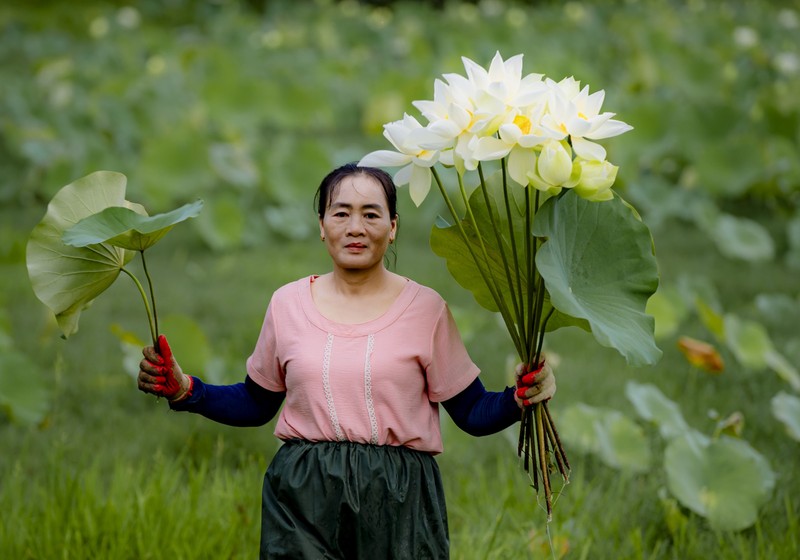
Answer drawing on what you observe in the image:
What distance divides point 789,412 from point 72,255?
198 centimetres

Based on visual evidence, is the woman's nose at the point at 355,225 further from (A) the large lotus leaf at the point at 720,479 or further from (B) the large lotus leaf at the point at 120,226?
(A) the large lotus leaf at the point at 720,479

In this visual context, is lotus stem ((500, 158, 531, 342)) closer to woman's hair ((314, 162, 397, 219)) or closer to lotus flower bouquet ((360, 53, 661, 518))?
lotus flower bouquet ((360, 53, 661, 518))

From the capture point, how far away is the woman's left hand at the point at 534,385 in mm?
1596

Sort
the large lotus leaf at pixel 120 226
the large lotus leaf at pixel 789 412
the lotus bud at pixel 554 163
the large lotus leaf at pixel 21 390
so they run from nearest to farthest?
the lotus bud at pixel 554 163 < the large lotus leaf at pixel 120 226 < the large lotus leaf at pixel 789 412 < the large lotus leaf at pixel 21 390

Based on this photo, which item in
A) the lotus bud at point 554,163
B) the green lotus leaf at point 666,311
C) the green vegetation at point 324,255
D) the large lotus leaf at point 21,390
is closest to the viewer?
the lotus bud at point 554,163

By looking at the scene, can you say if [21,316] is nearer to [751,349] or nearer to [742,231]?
[751,349]

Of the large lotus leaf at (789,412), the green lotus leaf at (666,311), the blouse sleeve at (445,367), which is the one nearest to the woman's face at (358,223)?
the blouse sleeve at (445,367)

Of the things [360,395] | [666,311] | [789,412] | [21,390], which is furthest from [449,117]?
[666,311]

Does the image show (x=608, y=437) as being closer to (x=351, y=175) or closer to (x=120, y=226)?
(x=351, y=175)

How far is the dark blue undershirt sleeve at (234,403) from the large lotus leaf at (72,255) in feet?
0.74

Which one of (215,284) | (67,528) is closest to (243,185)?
(215,284)

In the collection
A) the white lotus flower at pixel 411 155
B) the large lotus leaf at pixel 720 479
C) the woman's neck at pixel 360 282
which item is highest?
the white lotus flower at pixel 411 155

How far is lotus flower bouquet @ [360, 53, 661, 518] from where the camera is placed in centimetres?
150

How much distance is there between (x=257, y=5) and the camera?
1196 cm
